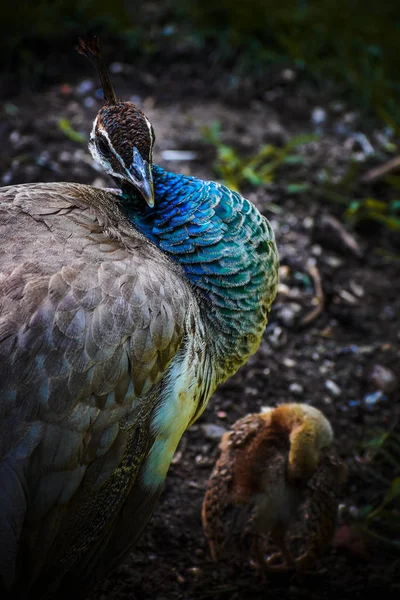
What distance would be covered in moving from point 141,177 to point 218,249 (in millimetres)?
382

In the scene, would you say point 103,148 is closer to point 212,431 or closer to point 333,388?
point 212,431

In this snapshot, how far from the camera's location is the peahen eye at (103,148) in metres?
2.59

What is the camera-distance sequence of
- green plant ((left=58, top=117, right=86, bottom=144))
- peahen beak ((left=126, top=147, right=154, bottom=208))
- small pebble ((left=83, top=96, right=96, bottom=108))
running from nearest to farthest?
peahen beak ((left=126, top=147, right=154, bottom=208))
green plant ((left=58, top=117, right=86, bottom=144))
small pebble ((left=83, top=96, right=96, bottom=108))

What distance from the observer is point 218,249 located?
104 inches

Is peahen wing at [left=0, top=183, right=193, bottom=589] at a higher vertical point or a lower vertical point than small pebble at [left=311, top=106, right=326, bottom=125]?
higher

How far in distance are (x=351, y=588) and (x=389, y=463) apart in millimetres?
719

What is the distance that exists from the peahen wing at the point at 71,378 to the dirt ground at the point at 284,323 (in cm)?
61

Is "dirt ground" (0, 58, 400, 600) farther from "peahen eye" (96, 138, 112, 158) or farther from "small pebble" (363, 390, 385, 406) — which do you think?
"peahen eye" (96, 138, 112, 158)

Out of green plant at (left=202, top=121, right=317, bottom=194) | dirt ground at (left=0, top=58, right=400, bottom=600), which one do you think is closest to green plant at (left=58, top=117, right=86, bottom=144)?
dirt ground at (left=0, top=58, right=400, bottom=600)

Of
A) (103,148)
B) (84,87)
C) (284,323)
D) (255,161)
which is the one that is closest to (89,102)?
(84,87)

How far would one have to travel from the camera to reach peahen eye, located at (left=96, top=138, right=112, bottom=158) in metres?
2.59

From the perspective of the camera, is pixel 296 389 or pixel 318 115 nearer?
pixel 296 389

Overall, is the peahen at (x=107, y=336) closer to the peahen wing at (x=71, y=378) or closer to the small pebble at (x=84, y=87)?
the peahen wing at (x=71, y=378)

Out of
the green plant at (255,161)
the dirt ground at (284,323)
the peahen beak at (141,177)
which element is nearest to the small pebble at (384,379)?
the dirt ground at (284,323)
